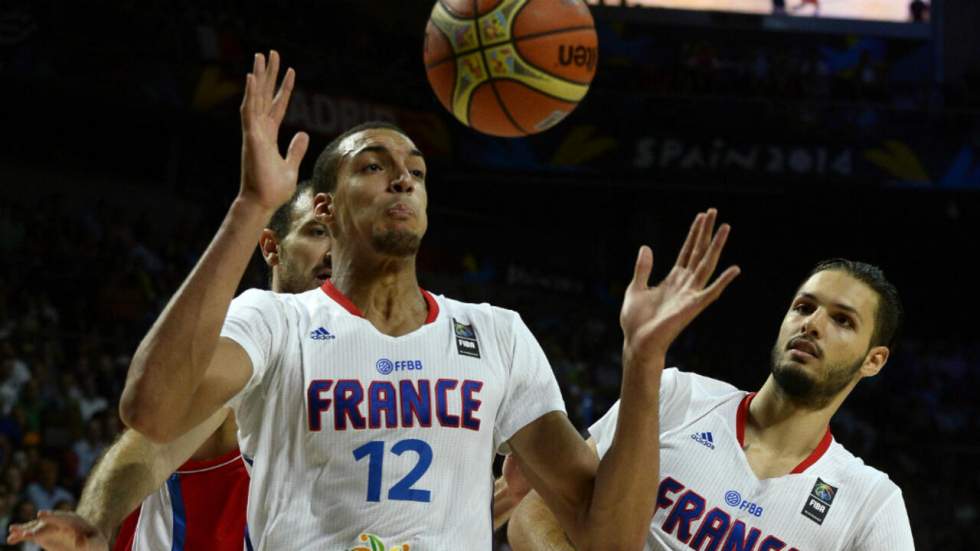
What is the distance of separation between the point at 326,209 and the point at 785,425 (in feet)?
5.57

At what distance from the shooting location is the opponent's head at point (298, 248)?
4.14m

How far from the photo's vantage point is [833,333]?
405 centimetres

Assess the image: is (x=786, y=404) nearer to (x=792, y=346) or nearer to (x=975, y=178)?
(x=792, y=346)

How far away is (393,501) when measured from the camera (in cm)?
284

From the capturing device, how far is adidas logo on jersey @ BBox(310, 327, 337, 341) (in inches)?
118

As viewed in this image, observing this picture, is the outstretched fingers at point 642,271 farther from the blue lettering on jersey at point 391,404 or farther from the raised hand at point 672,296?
the blue lettering on jersey at point 391,404

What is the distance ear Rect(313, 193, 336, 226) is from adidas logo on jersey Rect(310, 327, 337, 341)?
42 centimetres

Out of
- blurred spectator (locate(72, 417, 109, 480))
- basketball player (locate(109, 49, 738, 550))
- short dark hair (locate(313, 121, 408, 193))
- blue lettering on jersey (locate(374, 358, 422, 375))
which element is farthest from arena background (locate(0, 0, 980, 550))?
blue lettering on jersey (locate(374, 358, 422, 375))

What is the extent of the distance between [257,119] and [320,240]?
1.50m

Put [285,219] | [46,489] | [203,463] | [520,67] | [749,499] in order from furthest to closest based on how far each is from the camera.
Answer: [46,489], [520,67], [285,219], [749,499], [203,463]

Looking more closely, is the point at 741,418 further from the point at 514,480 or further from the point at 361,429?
the point at 361,429

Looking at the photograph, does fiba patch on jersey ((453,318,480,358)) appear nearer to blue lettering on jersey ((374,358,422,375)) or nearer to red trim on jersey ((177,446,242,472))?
blue lettering on jersey ((374,358,422,375))

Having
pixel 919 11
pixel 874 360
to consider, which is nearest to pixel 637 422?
pixel 874 360

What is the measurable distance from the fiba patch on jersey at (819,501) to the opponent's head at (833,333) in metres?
0.29
